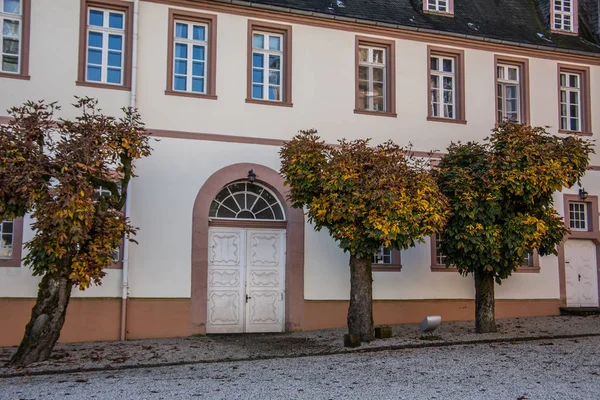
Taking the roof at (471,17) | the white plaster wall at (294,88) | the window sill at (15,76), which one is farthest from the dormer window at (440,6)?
the window sill at (15,76)

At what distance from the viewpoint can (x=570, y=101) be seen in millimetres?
17141

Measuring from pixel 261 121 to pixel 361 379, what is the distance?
265 inches

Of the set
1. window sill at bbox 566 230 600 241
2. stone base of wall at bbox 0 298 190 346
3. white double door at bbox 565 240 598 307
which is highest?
window sill at bbox 566 230 600 241

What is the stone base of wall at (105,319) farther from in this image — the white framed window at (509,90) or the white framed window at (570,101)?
the white framed window at (570,101)

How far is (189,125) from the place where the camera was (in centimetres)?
1377

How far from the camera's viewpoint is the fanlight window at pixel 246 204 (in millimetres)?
14180

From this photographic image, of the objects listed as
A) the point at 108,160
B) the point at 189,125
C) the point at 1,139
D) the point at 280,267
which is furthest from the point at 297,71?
the point at 1,139

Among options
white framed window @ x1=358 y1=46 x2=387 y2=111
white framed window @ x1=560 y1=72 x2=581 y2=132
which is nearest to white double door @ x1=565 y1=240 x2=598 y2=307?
white framed window @ x1=560 y1=72 x2=581 y2=132

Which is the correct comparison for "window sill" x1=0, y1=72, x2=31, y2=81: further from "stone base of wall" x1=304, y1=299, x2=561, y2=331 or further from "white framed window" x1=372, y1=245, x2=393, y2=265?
"white framed window" x1=372, y1=245, x2=393, y2=265

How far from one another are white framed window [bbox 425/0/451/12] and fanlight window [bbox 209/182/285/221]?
6.20 m

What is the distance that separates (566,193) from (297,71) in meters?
6.99

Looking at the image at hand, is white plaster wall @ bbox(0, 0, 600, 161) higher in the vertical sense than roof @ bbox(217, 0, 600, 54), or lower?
lower

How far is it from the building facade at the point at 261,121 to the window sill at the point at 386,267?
27 mm

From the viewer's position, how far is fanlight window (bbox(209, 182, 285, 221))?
1418 centimetres
